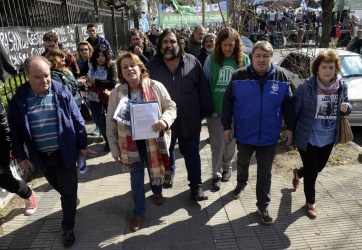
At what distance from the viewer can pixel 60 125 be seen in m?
2.87

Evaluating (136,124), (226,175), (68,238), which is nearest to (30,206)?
(68,238)

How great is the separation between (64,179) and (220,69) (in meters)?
2.11

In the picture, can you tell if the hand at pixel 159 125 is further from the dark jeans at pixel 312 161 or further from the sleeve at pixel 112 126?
the dark jeans at pixel 312 161

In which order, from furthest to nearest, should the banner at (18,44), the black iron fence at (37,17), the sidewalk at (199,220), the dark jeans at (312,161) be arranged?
the black iron fence at (37,17), the banner at (18,44), the dark jeans at (312,161), the sidewalk at (199,220)

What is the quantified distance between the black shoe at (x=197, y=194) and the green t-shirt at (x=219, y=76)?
3.09ft

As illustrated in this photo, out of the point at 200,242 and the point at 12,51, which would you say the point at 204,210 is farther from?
the point at 12,51

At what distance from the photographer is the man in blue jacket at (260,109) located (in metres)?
3.18

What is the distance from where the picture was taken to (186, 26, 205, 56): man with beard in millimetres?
6484

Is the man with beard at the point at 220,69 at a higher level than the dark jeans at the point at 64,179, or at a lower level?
higher

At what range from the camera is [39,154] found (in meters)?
2.94

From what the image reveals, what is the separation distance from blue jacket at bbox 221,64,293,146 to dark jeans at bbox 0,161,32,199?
2.33 m

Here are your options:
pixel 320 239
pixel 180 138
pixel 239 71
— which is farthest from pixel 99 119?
pixel 320 239

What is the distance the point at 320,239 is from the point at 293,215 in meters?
0.44

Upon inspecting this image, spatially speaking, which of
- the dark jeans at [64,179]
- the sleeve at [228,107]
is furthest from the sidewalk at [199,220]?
the sleeve at [228,107]
